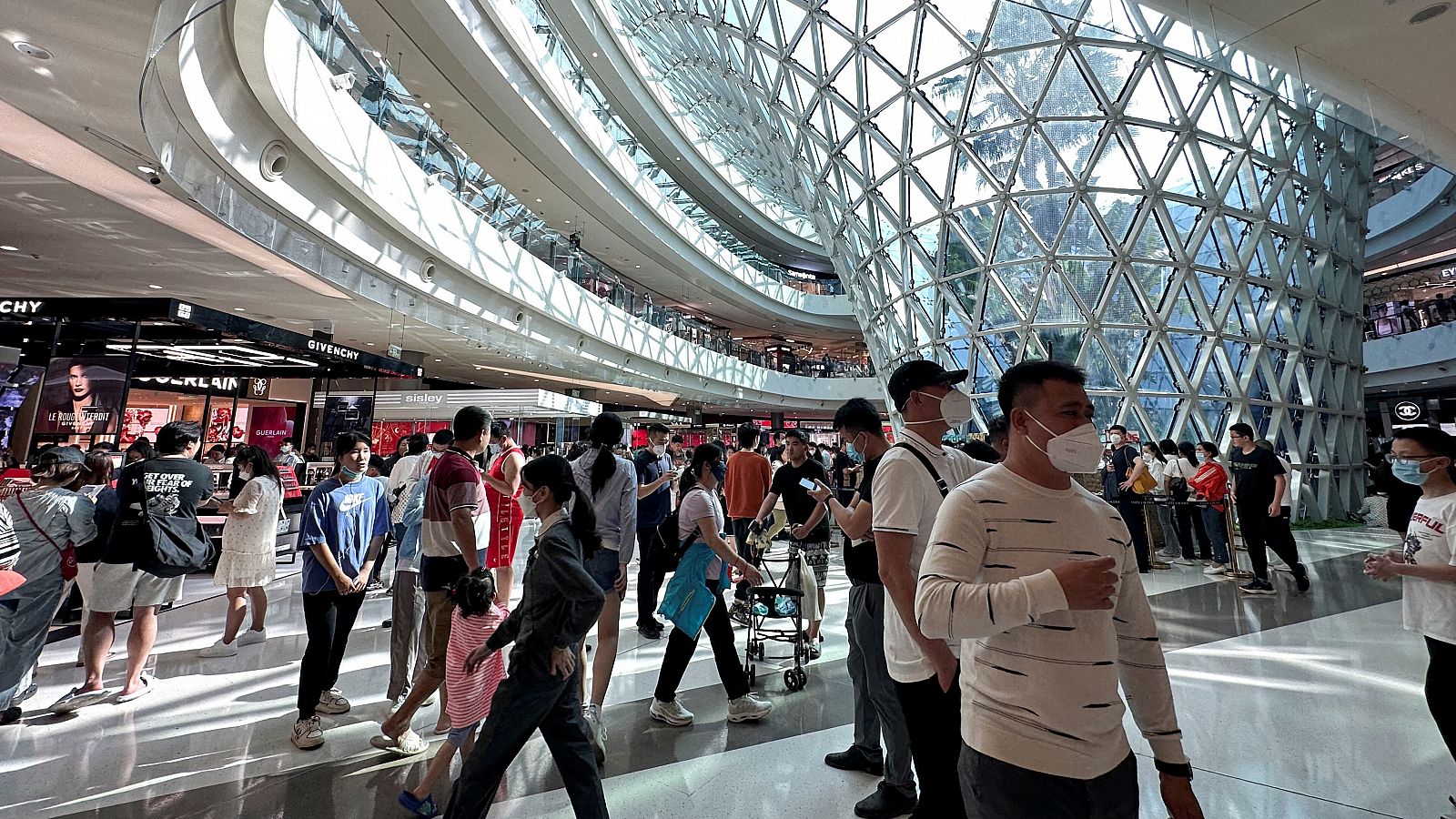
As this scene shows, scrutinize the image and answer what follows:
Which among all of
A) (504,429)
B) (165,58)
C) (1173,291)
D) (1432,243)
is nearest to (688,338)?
(1173,291)

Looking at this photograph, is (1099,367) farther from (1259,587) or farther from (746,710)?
(746,710)

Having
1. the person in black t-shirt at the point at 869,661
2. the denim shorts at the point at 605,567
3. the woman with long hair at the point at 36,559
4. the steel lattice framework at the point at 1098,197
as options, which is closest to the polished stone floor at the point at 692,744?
the person in black t-shirt at the point at 869,661

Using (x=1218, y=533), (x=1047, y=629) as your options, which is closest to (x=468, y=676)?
(x=1047, y=629)

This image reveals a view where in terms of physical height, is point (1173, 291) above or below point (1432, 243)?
below

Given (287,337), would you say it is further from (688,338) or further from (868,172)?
(688,338)

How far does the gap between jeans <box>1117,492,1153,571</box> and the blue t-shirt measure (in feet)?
31.8

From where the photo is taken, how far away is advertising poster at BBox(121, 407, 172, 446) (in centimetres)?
1662

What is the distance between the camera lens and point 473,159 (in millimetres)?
18375

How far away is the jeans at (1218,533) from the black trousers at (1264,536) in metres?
0.78

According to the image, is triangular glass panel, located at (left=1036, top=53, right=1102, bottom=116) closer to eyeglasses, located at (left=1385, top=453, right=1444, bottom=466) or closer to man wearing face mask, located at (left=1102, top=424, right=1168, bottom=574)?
man wearing face mask, located at (left=1102, top=424, right=1168, bottom=574)

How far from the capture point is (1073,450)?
157cm

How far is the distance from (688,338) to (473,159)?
11.7m

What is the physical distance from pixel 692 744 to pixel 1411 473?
3.96 meters

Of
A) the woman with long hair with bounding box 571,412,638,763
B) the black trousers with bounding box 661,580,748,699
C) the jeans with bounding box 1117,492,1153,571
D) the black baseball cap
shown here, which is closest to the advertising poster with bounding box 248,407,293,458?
the woman with long hair with bounding box 571,412,638,763
